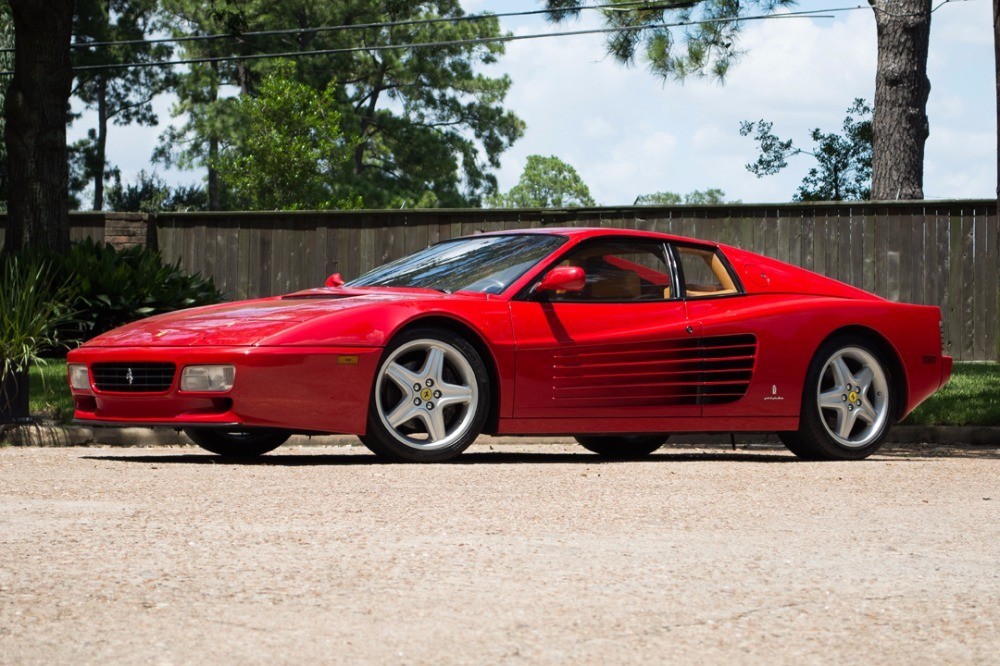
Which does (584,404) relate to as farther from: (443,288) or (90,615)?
(90,615)

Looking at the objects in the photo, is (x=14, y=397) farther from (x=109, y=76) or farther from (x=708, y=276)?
(x=109, y=76)

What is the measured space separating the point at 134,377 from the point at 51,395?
377cm

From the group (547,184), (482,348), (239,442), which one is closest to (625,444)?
(482,348)

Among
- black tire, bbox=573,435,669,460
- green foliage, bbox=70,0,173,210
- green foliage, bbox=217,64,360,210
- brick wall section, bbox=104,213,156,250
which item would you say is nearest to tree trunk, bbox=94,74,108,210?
green foliage, bbox=70,0,173,210

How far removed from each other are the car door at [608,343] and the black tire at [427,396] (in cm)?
28

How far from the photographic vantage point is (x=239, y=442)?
9.05 m

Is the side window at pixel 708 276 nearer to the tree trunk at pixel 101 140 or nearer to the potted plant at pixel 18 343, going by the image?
the potted plant at pixel 18 343

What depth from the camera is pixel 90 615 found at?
4.03 metres

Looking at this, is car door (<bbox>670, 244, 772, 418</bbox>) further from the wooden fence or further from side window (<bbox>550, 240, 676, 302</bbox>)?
the wooden fence

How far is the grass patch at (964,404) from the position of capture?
1133cm

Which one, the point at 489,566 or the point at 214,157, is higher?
the point at 214,157

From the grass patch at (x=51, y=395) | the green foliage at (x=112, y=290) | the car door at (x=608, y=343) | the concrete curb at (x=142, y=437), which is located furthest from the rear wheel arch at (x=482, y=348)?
the green foliage at (x=112, y=290)

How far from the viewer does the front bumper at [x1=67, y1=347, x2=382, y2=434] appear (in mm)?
7547

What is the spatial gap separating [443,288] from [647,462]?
61.8 inches
